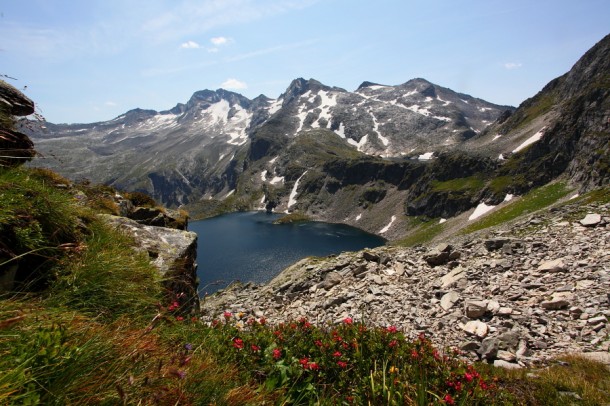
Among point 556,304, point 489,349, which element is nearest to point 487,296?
point 556,304

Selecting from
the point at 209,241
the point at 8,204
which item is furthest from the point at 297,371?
the point at 209,241

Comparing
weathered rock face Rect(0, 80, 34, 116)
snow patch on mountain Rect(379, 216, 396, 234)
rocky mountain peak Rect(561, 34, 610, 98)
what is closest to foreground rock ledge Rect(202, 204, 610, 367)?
weathered rock face Rect(0, 80, 34, 116)

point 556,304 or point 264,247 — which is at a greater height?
point 556,304

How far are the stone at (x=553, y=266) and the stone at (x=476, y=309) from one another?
16.1ft

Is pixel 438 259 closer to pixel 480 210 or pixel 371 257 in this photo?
pixel 371 257

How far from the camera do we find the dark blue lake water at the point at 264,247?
11312cm

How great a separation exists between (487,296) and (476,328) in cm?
314

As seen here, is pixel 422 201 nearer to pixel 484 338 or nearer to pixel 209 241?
pixel 209 241

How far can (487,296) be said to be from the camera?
1653 centimetres

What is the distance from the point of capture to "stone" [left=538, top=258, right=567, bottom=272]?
1717 cm

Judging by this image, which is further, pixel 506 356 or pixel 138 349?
pixel 506 356

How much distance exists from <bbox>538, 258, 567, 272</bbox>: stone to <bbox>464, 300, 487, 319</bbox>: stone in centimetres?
492

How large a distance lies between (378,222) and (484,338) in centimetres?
17062

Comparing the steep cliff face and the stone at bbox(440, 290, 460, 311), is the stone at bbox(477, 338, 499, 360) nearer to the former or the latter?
the stone at bbox(440, 290, 460, 311)
